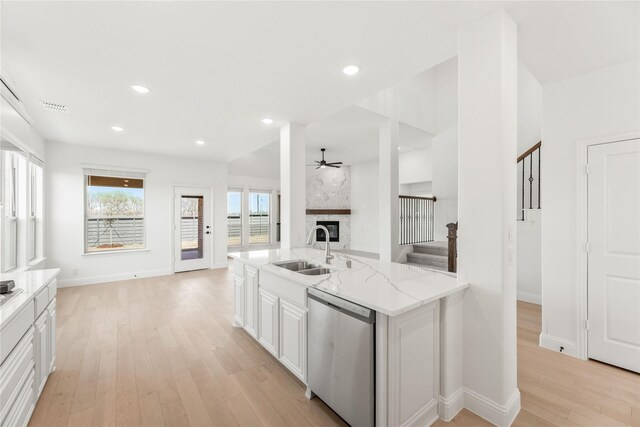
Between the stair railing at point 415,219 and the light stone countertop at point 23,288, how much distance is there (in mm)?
5335

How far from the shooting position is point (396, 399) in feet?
5.11

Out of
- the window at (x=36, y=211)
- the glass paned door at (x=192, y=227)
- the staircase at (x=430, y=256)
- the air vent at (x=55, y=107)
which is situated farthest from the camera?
the glass paned door at (x=192, y=227)

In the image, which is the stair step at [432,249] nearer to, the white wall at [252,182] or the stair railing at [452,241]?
the stair railing at [452,241]

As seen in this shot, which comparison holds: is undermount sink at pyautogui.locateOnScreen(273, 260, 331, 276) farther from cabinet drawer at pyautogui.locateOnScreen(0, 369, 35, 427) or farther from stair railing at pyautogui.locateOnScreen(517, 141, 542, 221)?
stair railing at pyautogui.locateOnScreen(517, 141, 542, 221)

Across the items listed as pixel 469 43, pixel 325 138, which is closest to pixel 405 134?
pixel 325 138

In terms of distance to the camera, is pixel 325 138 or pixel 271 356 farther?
pixel 325 138

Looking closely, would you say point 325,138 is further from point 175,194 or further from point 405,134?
point 175,194

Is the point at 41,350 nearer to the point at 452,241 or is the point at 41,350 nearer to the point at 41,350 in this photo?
the point at 41,350

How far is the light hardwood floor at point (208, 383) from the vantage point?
73.2 inches

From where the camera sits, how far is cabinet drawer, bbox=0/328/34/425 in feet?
4.76

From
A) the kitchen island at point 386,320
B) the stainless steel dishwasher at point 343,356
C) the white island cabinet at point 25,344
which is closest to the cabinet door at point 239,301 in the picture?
the kitchen island at point 386,320

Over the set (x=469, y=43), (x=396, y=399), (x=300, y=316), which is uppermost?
(x=469, y=43)

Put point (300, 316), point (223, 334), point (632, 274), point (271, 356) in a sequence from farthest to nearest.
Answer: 1. point (223, 334)
2. point (271, 356)
3. point (632, 274)
4. point (300, 316)

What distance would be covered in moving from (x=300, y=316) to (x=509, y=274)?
57.8 inches
